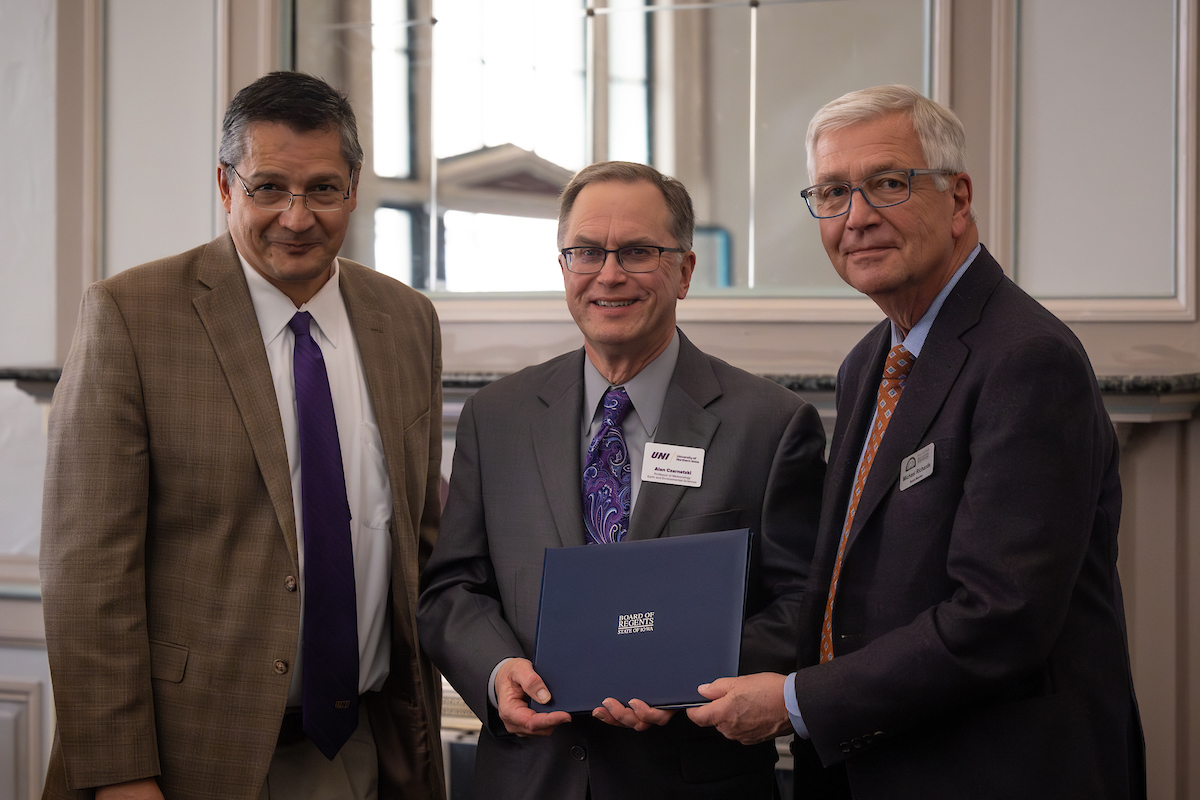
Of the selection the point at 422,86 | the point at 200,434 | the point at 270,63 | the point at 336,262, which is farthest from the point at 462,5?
the point at 200,434

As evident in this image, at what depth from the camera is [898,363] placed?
66.1 inches

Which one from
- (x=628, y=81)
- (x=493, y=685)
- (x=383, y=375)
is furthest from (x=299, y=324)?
(x=628, y=81)

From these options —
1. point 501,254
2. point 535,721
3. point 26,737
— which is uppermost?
point 501,254

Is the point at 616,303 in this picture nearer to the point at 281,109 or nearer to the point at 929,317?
the point at 929,317

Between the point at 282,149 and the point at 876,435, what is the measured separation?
1160 mm

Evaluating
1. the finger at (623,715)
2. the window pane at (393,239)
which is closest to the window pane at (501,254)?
the window pane at (393,239)

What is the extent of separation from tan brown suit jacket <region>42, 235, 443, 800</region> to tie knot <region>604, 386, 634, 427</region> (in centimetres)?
58

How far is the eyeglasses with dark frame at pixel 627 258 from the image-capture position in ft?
5.82

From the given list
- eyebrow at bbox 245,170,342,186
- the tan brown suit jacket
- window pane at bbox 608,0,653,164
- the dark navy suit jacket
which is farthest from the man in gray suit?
window pane at bbox 608,0,653,164

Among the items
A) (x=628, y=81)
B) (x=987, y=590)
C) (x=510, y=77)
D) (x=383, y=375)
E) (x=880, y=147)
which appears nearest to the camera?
(x=987, y=590)

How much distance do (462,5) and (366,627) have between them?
2.44 meters

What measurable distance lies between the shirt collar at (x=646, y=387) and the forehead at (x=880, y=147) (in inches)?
18.4

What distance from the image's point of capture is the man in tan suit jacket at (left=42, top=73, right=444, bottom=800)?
1667 millimetres

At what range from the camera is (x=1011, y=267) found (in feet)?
9.80
